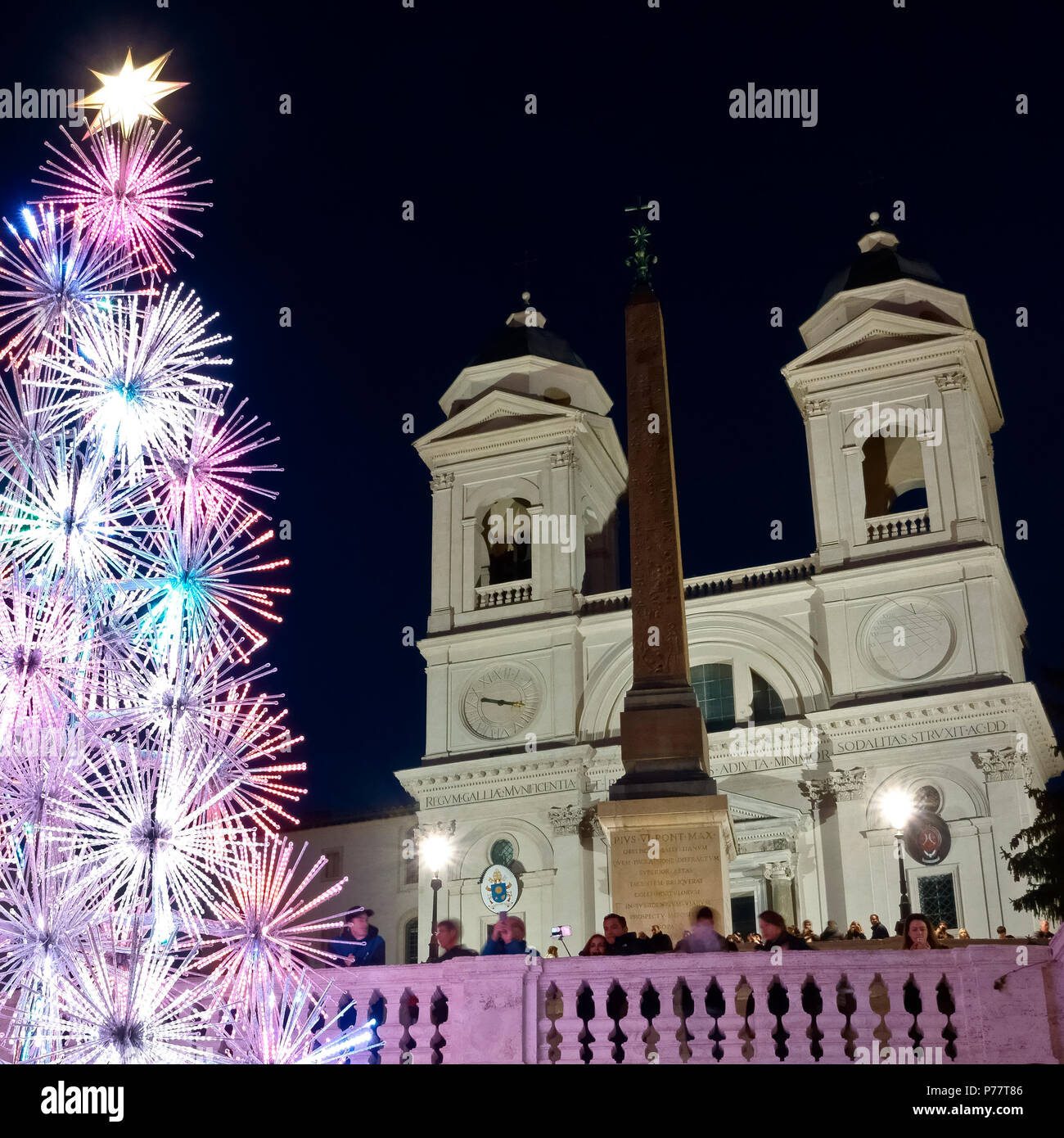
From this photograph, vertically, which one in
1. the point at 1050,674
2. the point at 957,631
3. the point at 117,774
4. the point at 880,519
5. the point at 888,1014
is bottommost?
the point at 888,1014

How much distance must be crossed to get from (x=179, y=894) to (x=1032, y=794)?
21.5 m

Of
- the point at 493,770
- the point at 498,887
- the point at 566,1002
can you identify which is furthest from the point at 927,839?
the point at 566,1002

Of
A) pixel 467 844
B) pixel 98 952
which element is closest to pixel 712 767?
pixel 467 844

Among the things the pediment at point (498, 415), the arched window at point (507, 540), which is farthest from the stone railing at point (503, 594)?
the pediment at point (498, 415)

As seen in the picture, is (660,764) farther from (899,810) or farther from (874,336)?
(874,336)

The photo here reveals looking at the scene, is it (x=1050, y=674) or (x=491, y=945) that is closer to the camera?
(x=491, y=945)

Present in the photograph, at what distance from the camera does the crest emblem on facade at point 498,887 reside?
3706 centimetres

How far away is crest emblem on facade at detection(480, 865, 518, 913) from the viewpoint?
3706cm

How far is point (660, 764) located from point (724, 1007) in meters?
9.56

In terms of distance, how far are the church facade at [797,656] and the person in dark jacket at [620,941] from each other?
20.8 m

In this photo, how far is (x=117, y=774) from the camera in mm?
12148

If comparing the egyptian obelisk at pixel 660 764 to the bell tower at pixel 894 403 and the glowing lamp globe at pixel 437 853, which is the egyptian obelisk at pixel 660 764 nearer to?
the bell tower at pixel 894 403

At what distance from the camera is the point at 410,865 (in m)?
42.2
